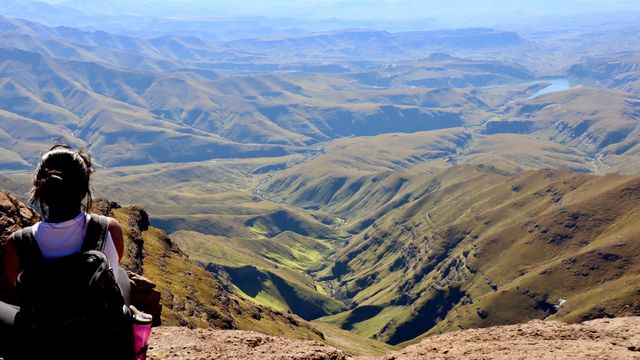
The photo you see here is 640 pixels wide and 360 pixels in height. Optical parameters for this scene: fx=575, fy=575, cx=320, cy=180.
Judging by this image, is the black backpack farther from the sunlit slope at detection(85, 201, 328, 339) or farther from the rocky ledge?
the sunlit slope at detection(85, 201, 328, 339)

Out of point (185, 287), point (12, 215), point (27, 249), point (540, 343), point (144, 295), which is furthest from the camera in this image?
point (185, 287)

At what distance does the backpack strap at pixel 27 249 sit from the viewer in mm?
12828

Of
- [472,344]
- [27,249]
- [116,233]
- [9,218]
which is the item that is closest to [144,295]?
[9,218]

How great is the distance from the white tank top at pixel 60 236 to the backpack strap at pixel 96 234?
0.10m

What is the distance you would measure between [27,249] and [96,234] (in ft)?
4.83

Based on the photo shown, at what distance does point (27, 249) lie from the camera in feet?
42.3

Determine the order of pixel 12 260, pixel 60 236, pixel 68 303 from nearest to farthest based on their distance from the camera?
pixel 68 303, pixel 60 236, pixel 12 260

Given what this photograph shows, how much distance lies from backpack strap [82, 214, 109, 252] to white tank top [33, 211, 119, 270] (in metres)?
0.10

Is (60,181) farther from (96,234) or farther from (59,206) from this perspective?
(96,234)

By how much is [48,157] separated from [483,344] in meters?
19.7

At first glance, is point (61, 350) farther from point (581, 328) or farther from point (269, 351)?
point (581, 328)

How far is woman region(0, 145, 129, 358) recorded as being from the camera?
42.6 feet

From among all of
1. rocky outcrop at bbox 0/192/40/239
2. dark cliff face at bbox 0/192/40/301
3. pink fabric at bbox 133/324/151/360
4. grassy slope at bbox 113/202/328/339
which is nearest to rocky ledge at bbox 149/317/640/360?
dark cliff face at bbox 0/192/40/301

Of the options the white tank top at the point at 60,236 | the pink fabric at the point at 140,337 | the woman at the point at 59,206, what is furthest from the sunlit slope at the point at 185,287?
the white tank top at the point at 60,236
